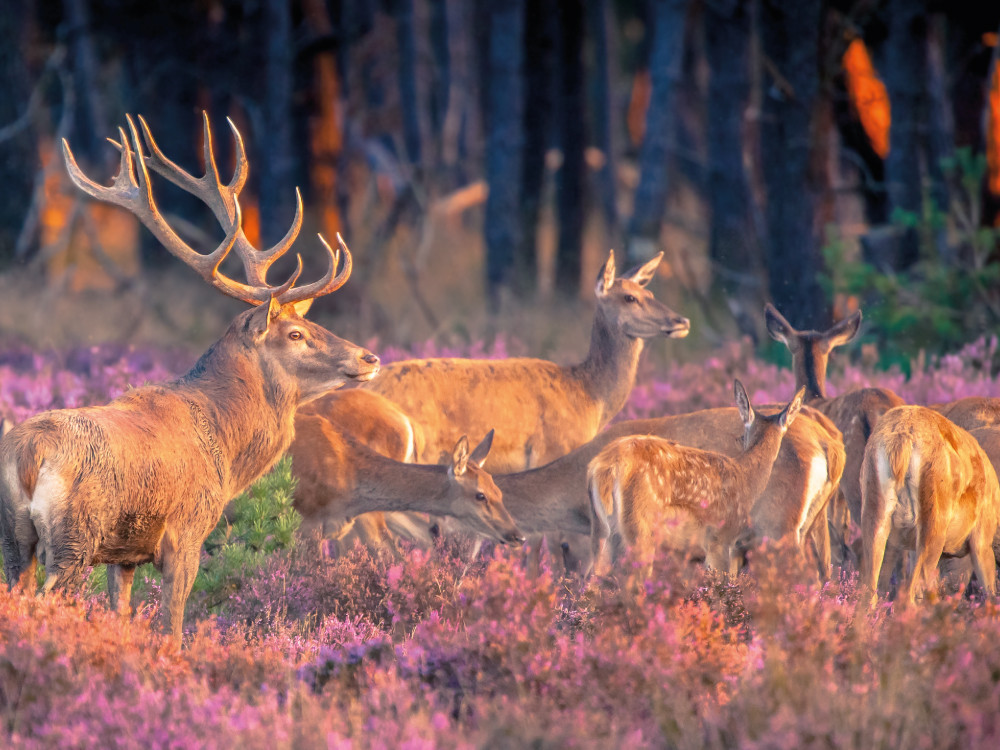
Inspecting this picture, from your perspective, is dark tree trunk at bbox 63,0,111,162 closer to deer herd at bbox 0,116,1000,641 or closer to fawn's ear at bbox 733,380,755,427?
deer herd at bbox 0,116,1000,641

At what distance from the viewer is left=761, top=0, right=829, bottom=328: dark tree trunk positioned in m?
15.7

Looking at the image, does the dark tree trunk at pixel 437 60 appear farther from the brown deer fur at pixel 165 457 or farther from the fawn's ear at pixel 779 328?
the brown deer fur at pixel 165 457

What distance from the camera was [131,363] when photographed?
1378 centimetres

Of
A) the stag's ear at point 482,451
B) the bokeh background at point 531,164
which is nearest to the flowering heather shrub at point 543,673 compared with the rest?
the stag's ear at point 482,451

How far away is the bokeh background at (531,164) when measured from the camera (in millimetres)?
15734

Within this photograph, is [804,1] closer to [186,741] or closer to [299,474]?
[299,474]

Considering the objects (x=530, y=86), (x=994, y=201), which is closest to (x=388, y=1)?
(x=530, y=86)

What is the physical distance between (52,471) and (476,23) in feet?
109

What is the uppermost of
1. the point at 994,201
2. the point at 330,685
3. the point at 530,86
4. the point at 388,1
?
the point at 388,1

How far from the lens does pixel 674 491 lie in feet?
25.2

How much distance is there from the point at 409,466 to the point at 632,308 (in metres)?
3.34

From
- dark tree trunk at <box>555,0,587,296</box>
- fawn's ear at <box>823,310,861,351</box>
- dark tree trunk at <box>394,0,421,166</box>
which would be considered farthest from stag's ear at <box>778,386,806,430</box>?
dark tree trunk at <box>394,0,421,166</box>

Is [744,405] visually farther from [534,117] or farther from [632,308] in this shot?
[534,117]

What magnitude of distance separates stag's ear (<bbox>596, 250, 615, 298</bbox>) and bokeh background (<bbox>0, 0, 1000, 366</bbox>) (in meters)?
3.35
